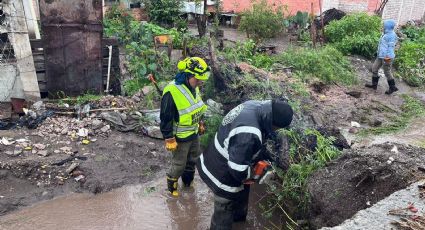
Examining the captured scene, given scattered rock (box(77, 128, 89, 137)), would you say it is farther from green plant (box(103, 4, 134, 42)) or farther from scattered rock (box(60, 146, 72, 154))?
green plant (box(103, 4, 134, 42))

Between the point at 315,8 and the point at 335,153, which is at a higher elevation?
the point at 315,8

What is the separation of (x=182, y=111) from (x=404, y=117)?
17.5 ft

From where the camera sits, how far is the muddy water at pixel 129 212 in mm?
4730

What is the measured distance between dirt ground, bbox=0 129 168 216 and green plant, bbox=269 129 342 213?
202 centimetres

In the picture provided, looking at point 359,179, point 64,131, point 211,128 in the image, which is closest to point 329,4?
point 211,128

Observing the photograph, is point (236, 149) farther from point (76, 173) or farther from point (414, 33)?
point (414, 33)

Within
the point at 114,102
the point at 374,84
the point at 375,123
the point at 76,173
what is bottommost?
the point at 76,173

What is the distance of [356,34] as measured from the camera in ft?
39.4

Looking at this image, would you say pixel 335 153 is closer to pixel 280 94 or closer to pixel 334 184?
pixel 334 184

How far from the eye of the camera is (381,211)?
10.7 ft

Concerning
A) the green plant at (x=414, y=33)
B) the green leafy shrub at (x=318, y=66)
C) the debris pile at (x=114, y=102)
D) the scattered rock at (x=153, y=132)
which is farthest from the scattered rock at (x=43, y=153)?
the green plant at (x=414, y=33)

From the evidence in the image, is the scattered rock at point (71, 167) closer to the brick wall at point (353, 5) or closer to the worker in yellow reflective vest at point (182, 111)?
the worker in yellow reflective vest at point (182, 111)

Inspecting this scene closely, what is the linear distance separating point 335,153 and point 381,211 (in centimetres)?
141

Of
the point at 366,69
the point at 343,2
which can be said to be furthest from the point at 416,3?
the point at 366,69
